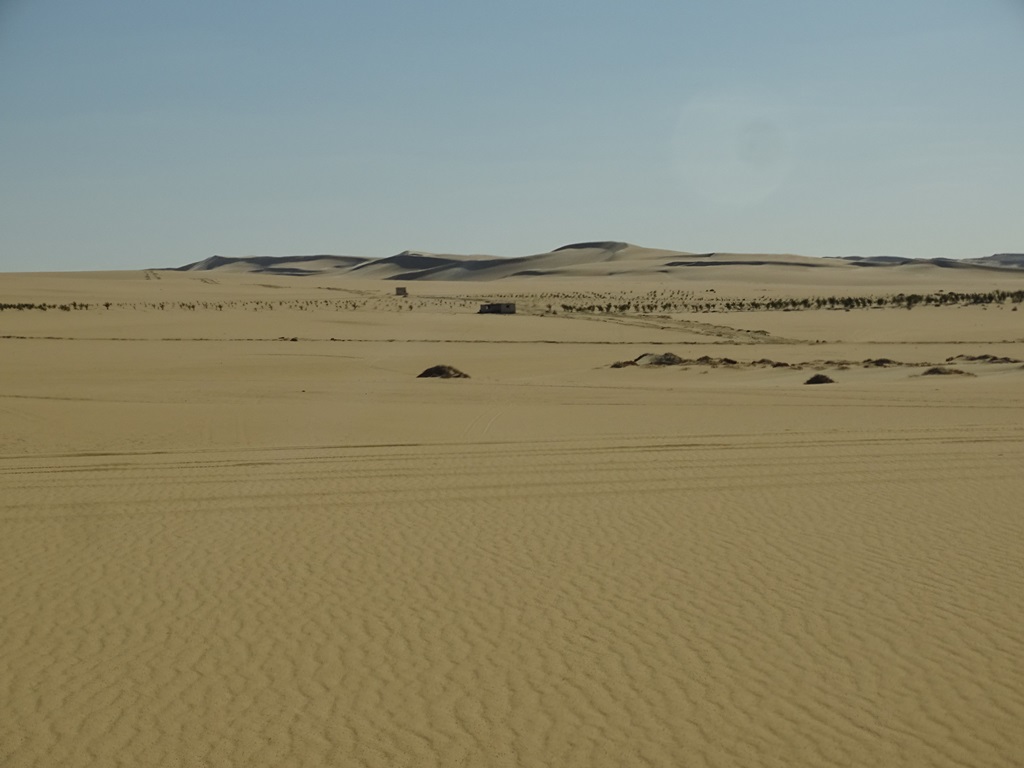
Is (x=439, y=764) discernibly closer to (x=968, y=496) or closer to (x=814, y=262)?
(x=968, y=496)

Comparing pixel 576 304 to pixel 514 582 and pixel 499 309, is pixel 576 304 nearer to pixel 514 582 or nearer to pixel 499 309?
pixel 499 309

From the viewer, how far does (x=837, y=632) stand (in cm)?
672

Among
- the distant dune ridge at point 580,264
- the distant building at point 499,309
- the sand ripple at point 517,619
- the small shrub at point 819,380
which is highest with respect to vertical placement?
the distant dune ridge at point 580,264

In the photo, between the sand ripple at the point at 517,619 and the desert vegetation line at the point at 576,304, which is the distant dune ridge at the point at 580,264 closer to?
the desert vegetation line at the point at 576,304

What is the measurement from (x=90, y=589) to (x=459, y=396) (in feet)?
46.3

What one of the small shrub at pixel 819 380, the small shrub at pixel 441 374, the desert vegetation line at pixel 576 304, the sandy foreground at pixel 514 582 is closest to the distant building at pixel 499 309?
the desert vegetation line at pixel 576 304

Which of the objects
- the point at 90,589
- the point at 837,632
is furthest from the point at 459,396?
the point at 837,632

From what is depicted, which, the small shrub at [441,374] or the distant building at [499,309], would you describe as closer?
the small shrub at [441,374]

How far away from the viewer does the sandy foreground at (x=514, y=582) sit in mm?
5410

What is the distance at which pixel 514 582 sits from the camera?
26.4ft

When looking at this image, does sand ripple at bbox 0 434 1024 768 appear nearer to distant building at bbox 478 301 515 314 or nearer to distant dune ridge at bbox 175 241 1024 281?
distant building at bbox 478 301 515 314

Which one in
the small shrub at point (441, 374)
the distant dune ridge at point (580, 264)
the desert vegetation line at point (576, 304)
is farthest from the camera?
the distant dune ridge at point (580, 264)

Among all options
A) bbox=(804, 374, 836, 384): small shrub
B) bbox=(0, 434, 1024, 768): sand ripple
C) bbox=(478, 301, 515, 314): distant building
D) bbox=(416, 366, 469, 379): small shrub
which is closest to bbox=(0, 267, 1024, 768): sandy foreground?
bbox=(0, 434, 1024, 768): sand ripple

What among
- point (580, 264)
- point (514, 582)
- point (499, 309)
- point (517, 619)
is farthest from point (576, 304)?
point (580, 264)
